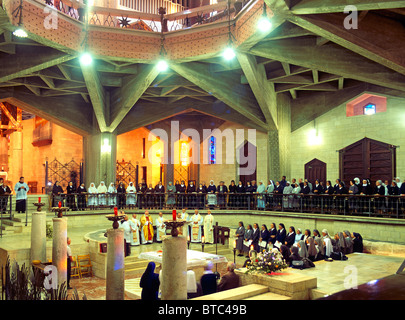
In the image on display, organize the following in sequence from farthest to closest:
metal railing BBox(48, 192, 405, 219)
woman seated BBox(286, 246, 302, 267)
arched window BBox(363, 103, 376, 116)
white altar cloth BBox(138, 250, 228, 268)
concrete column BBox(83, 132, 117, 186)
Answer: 1. concrete column BBox(83, 132, 117, 186)
2. arched window BBox(363, 103, 376, 116)
3. metal railing BBox(48, 192, 405, 219)
4. woman seated BBox(286, 246, 302, 267)
5. white altar cloth BBox(138, 250, 228, 268)

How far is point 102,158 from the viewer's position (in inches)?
778

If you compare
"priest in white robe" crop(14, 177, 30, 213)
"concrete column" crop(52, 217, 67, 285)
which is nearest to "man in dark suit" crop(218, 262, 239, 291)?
"concrete column" crop(52, 217, 67, 285)

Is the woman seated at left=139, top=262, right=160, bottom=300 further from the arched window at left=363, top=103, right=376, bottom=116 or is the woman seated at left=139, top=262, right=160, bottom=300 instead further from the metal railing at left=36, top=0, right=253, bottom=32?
the arched window at left=363, top=103, right=376, bottom=116

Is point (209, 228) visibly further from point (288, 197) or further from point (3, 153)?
point (3, 153)

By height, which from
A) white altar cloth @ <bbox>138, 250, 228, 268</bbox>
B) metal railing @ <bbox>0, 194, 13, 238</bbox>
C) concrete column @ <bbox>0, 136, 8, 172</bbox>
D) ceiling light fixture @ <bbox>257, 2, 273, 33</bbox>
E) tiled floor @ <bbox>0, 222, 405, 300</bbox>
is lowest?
tiled floor @ <bbox>0, 222, 405, 300</bbox>

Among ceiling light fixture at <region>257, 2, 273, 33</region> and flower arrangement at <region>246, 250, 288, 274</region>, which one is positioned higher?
ceiling light fixture at <region>257, 2, 273, 33</region>

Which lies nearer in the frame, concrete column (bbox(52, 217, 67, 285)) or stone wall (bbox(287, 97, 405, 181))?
concrete column (bbox(52, 217, 67, 285))

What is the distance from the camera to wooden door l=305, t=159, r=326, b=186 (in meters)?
18.4

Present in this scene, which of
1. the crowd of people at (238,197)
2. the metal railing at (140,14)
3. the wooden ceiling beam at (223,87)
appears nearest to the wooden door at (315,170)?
the crowd of people at (238,197)

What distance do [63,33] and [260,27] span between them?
6361 millimetres

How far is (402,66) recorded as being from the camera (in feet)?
37.0

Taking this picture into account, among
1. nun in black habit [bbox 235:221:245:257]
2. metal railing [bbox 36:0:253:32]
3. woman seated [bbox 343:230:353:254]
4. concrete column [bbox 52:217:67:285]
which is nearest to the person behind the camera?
concrete column [bbox 52:217:67:285]

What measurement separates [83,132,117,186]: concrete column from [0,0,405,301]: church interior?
0.09 m
